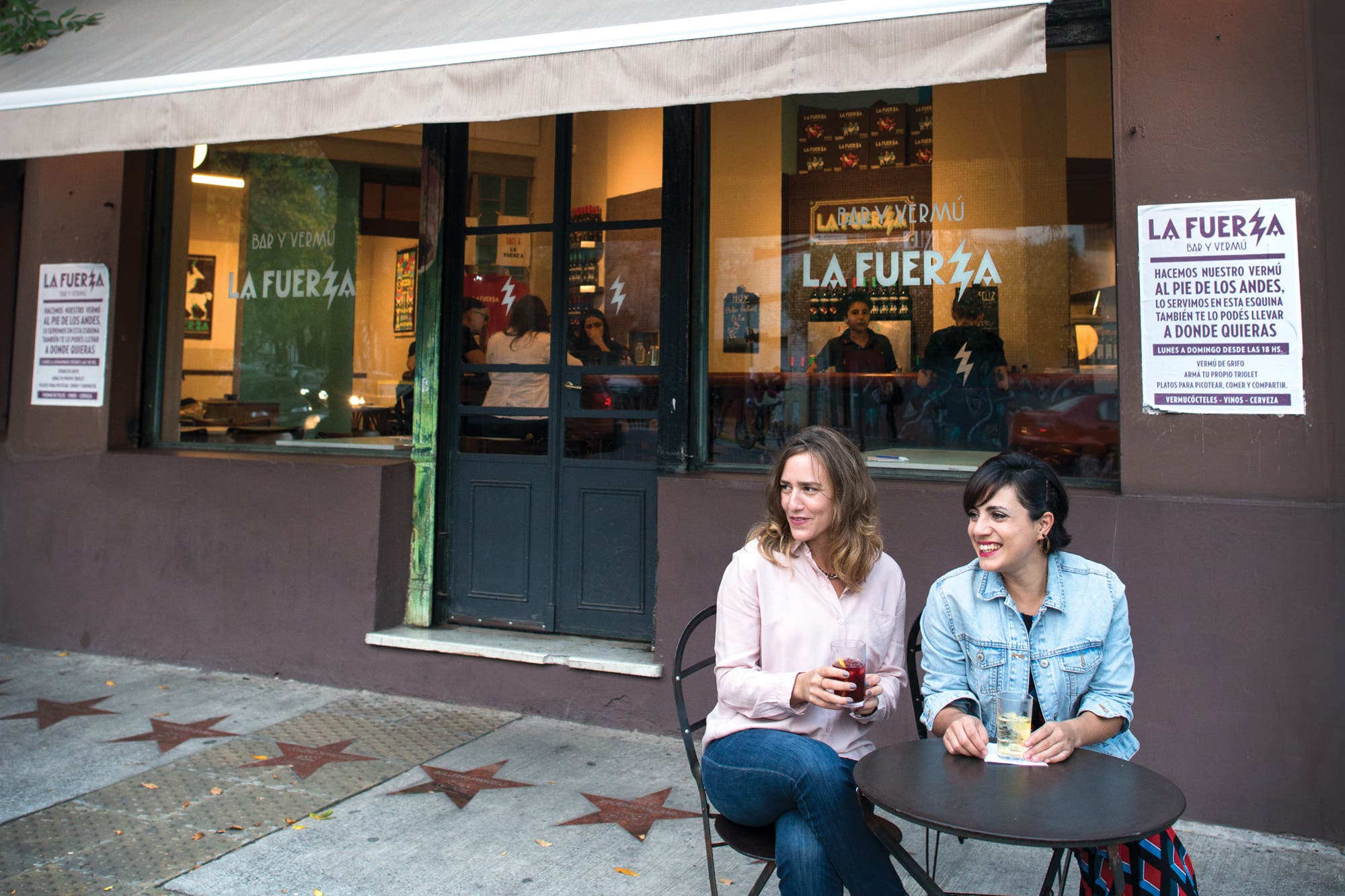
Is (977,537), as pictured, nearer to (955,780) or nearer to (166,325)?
(955,780)

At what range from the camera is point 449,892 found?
331 centimetres

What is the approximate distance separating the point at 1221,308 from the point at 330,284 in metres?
4.57

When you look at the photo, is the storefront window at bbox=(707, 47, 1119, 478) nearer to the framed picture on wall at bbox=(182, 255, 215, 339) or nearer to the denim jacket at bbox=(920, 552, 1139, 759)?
the denim jacket at bbox=(920, 552, 1139, 759)

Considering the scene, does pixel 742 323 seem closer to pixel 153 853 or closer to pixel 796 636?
pixel 796 636

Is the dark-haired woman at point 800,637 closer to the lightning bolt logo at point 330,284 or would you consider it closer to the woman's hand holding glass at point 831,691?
the woman's hand holding glass at point 831,691

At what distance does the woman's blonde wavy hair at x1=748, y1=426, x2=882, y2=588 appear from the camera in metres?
2.76

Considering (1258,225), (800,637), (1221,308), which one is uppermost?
(1258,225)

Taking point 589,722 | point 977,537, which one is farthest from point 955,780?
point 589,722

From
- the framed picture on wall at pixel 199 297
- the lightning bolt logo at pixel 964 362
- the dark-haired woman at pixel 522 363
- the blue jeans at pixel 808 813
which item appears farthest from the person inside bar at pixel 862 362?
the framed picture on wall at pixel 199 297

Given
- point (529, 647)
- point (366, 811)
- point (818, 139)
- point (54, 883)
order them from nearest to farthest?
point (54, 883), point (366, 811), point (529, 647), point (818, 139)

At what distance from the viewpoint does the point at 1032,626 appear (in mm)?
2521

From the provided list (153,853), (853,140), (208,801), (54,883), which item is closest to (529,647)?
(208,801)

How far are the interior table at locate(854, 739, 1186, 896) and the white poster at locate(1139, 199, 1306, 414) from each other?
1.97m

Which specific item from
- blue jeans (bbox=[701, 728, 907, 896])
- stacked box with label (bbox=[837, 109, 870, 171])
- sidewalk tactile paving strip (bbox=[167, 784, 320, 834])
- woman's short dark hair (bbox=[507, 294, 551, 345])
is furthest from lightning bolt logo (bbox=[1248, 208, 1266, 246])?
sidewalk tactile paving strip (bbox=[167, 784, 320, 834])
